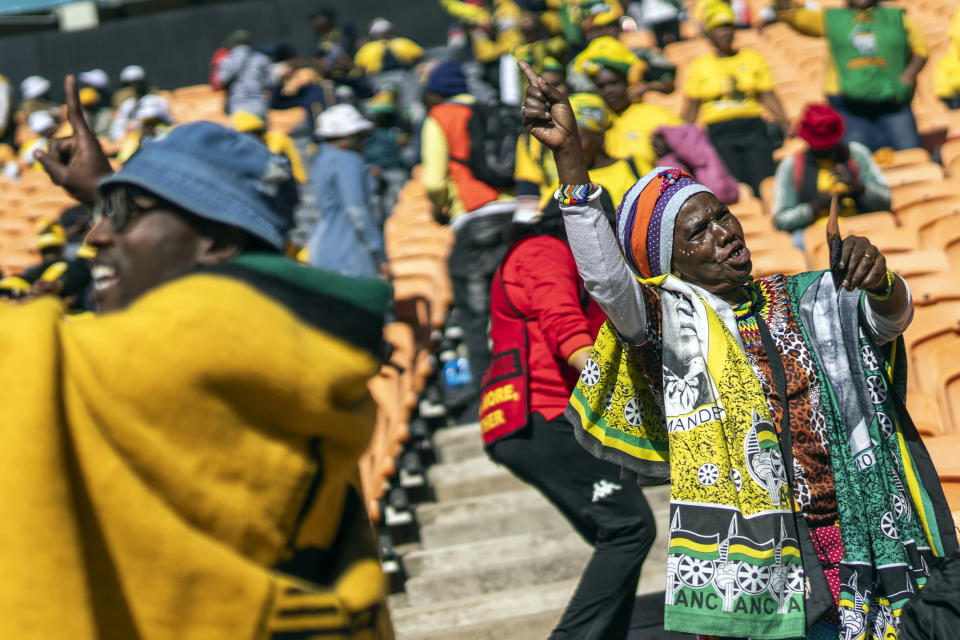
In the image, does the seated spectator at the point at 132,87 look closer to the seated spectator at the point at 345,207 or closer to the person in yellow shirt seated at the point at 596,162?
the seated spectator at the point at 345,207

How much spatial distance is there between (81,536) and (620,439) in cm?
157

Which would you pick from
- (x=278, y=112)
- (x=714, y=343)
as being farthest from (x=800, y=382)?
(x=278, y=112)

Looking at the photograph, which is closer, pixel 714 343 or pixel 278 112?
pixel 714 343

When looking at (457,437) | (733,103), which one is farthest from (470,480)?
(733,103)

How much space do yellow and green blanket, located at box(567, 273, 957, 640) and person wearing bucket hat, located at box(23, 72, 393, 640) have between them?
100 centimetres

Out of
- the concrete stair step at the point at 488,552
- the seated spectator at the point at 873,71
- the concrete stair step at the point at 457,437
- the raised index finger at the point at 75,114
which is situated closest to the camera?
the raised index finger at the point at 75,114

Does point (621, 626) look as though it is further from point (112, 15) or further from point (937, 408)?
point (112, 15)

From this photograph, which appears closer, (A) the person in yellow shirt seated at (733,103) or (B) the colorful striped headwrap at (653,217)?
(B) the colorful striped headwrap at (653,217)

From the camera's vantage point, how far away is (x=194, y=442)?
138 cm

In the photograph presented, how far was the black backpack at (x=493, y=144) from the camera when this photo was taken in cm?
591

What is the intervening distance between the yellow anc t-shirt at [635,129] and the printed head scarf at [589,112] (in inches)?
41.3

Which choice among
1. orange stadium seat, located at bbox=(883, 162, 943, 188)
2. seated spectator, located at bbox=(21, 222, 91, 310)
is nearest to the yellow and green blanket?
orange stadium seat, located at bbox=(883, 162, 943, 188)

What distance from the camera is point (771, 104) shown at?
774 centimetres

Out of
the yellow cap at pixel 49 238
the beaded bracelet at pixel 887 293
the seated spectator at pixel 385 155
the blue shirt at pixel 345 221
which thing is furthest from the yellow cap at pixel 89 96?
the beaded bracelet at pixel 887 293
